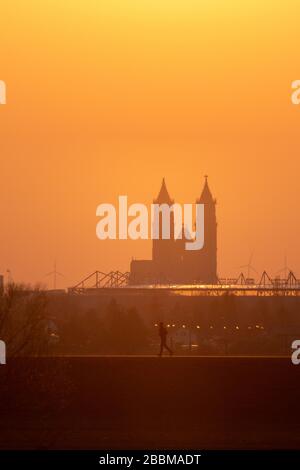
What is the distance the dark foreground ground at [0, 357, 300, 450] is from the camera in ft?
119

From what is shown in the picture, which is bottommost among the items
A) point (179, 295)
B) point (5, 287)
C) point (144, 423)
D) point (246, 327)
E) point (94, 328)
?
point (144, 423)

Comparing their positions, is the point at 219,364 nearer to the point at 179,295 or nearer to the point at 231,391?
the point at 231,391

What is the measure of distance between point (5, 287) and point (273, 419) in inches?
600

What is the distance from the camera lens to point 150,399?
40.3 metres

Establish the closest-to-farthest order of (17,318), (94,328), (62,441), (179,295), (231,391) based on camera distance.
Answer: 1. (62,441)
2. (231,391)
3. (17,318)
4. (94,328)
5. (179,295)

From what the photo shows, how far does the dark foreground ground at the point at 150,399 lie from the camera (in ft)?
119

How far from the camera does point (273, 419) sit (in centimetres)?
3841

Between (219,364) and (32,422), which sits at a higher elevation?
(219,364)

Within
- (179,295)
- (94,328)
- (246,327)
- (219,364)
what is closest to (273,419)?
(219,364)

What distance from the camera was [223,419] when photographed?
3825 centimetres

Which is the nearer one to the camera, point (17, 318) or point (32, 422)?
point (32, 422)
